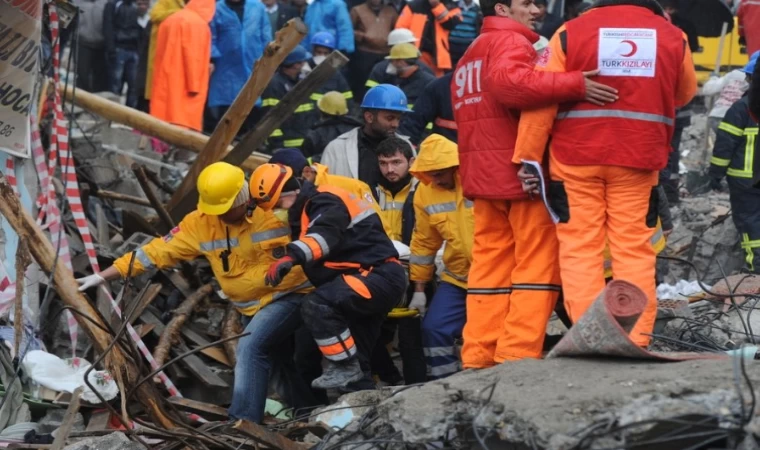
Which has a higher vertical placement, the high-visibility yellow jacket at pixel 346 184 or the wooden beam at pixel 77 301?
the high-visibility yellow jacket at pixel 346 184

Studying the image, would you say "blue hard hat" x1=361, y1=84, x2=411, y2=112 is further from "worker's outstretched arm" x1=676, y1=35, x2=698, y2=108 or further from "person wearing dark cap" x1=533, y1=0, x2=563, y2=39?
"person wearing dark cap" x1=533, y1=0, x2=563, y2=39

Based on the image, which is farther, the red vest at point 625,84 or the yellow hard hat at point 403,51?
the yellow hard hat at point 403,51

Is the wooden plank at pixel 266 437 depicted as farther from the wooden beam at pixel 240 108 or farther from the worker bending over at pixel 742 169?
the worker bending over at pixel 742 169

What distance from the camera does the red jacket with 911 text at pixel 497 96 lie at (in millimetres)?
6062

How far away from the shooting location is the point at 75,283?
7.66 meters

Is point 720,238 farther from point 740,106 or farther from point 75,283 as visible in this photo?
point 75,283

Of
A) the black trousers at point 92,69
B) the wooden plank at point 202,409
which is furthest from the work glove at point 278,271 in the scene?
the black trousers at point 92,69

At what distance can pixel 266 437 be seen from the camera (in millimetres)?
6312

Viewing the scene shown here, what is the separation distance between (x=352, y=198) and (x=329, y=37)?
→ 5969mm

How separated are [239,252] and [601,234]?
272cm

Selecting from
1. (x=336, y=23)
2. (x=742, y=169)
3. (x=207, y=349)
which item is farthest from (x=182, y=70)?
(x=742, y=169)

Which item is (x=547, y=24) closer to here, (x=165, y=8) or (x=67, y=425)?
(x=165, y=8)

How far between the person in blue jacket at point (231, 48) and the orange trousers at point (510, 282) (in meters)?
7.63

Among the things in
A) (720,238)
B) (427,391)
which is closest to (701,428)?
(427,391)
